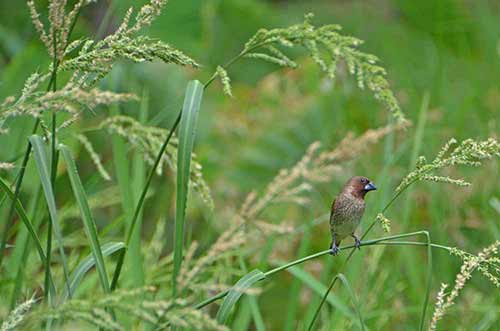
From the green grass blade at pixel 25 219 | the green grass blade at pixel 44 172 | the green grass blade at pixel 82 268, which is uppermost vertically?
the green grass blade at pixel 44 172

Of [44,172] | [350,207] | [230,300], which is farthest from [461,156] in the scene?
[350,207]

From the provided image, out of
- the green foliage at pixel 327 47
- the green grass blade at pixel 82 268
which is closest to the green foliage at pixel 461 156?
the green foliage at pixel 327 47

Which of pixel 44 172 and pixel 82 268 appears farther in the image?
pixel 82 268

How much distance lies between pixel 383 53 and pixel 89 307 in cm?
547

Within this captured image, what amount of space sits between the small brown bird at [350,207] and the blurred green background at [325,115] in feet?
1.14

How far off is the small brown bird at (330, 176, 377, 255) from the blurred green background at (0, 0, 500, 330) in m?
0.35

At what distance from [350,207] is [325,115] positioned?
2.75m

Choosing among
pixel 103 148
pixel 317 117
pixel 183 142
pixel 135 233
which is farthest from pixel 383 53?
pixel 183 142

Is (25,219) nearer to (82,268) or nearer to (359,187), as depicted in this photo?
(82,268)

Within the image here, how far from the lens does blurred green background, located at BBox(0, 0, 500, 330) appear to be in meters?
3.71

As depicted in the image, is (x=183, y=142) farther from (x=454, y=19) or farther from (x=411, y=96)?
(x=454, y=19)

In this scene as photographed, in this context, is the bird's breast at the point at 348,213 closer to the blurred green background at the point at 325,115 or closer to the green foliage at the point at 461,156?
the blurred green background at the point at 325,115

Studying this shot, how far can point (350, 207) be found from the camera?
252cm

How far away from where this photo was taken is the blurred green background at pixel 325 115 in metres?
3.71
